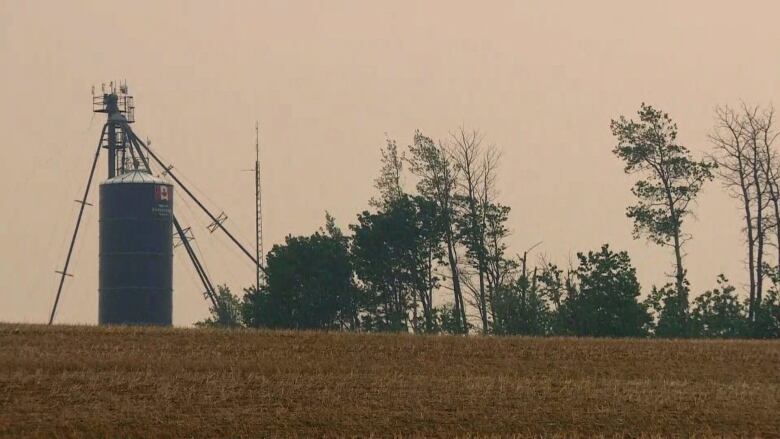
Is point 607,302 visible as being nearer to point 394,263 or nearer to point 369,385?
point 394,263

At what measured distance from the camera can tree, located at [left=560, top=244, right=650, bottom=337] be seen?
72125 mm

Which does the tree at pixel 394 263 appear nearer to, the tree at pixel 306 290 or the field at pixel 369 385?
the tree at pixel 306 290

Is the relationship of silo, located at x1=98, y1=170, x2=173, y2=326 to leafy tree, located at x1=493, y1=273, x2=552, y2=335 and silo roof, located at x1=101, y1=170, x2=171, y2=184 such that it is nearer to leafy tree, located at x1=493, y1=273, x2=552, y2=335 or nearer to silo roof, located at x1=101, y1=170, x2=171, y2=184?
silo roof, located at x1=101, y1=170, x2=171, y2=184

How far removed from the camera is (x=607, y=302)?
7275cm

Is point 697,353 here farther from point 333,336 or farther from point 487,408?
point 487,408

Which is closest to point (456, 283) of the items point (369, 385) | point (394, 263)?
point (394, 263)

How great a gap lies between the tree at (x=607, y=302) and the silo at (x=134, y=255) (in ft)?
67.0

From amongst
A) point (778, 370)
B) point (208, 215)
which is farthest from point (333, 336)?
point (208, 215)

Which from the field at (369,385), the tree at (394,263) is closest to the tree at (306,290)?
the tree at (394,263)

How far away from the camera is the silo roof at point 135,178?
76.4 metres

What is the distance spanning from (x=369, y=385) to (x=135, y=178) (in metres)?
41.0

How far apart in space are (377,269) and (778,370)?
134ft

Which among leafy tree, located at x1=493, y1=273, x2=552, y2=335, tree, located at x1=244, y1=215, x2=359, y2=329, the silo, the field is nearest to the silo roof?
the silo

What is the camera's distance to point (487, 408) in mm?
35188
